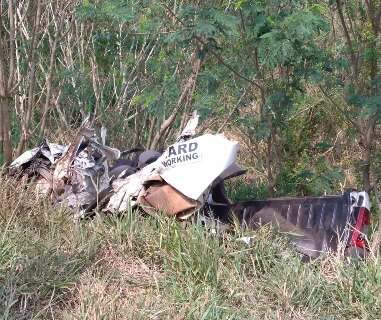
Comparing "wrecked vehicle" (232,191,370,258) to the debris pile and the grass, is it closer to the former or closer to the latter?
the grass

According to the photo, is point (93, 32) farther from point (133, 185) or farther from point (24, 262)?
point (24, 262)

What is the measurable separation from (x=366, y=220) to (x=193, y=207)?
1.26 m

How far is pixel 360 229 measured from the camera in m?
5.41

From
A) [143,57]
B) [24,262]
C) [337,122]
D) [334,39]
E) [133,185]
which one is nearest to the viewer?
[24,262]

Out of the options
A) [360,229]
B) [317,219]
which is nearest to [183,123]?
[317,219]

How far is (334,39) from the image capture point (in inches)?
297

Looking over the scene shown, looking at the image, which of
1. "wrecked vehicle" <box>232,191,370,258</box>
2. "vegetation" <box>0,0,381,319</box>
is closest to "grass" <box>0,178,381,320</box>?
"vegetation" <box>0,0,381,319</box>

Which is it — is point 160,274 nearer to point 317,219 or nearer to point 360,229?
point 317,219

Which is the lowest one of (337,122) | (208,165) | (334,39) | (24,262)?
(337,122)

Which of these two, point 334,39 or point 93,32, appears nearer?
point 334,39

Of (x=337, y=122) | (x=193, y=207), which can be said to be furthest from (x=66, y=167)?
(x=337, y=122)

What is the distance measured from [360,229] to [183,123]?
2928 mm

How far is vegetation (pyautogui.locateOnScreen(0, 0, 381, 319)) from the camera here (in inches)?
193

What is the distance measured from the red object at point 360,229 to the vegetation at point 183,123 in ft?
0.67
